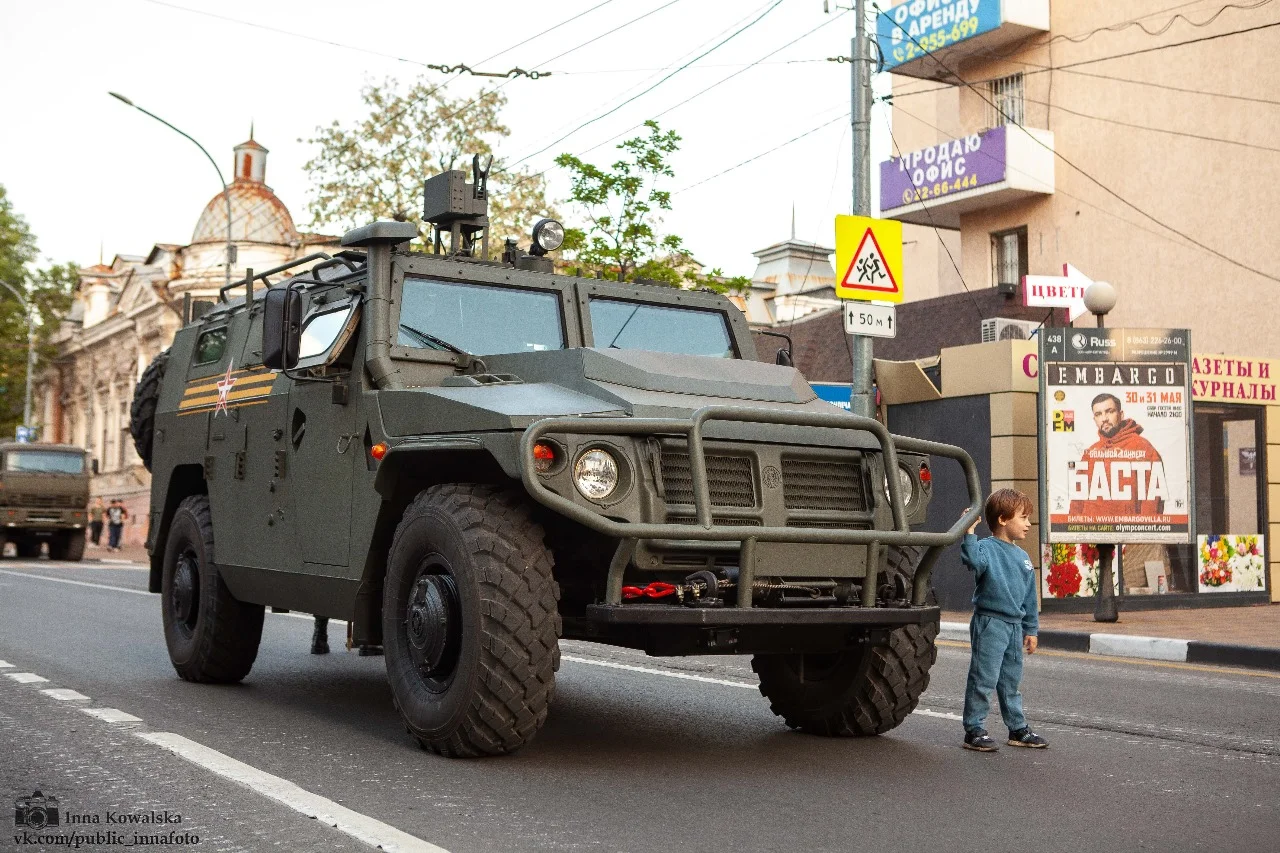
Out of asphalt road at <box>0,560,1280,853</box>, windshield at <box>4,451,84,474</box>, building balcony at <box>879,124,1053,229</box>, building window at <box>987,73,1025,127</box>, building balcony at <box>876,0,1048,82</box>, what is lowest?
asphalt road at <box>0,560,1280,853</box>

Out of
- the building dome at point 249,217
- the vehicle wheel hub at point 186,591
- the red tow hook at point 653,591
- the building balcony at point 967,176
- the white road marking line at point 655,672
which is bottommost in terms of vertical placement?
the white road marking line at point 655,672

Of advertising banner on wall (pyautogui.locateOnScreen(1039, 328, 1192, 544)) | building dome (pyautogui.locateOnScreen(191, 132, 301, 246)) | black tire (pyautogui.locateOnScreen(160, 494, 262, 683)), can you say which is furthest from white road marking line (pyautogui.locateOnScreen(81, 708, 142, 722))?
building dome (pyautogui.locateOnScreen(191, 132, 301, 246))

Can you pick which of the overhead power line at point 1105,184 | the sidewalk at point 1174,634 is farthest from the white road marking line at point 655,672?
the overhead power line at point 1105,184

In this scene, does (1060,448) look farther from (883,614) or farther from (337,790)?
(337,790)

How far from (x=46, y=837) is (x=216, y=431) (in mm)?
4413

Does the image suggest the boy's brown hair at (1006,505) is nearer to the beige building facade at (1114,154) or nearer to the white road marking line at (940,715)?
the white road marking line at (940,715)

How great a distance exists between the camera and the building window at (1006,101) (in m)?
28.3

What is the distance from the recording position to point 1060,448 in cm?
1595

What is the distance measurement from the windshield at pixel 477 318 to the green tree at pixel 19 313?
6160cm

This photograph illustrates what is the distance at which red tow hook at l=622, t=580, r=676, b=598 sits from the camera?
5.84 m

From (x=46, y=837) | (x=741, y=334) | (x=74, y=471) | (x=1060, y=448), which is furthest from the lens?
(x=74, y=471)

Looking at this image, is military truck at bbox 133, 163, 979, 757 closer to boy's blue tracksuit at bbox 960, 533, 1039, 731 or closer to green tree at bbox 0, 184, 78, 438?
boy's blue tracksuit at bbox 960, 533, 1039, 731

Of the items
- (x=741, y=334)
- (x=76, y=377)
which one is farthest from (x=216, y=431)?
(x=76, y=377)

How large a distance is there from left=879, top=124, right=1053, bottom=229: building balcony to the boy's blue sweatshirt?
834 inches
